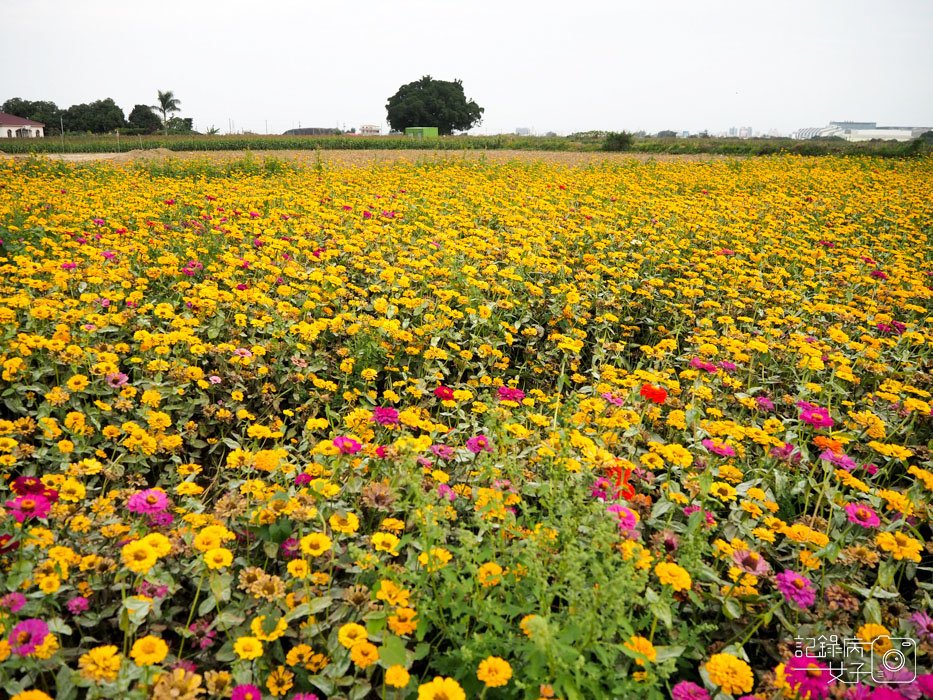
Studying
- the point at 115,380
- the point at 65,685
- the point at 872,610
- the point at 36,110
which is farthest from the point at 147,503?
the point at 36,110

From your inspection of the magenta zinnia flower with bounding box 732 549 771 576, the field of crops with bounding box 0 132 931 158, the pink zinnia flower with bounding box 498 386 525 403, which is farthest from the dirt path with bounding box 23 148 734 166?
the magenta zinnia flower with bounding box 732 549 771 576

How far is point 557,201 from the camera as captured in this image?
7027mm

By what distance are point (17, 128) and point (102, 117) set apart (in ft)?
27.0

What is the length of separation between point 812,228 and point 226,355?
646 centimetres

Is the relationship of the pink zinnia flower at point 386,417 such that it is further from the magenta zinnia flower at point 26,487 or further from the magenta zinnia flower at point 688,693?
the magenta zinnia flower at point 688,693

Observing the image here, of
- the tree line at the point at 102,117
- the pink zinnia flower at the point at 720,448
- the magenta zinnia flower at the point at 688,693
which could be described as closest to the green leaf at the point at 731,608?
the magenta zinnia flower at the point at 688,693

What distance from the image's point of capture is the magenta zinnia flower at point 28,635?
1407mm

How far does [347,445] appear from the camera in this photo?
209 cm

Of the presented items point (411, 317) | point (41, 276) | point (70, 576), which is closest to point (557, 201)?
point (411, 317)

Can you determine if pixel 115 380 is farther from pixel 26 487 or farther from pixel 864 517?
pixel 864 517

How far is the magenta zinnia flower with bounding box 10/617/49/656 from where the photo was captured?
1407mm

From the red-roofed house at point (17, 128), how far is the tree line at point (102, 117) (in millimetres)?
1152

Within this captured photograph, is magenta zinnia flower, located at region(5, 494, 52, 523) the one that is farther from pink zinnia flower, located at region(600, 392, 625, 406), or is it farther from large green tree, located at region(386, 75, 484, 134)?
large green tree, located at region(386, 75, 484, 134)

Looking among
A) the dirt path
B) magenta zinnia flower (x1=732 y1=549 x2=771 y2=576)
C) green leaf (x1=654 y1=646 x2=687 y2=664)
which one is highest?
the dirt path
